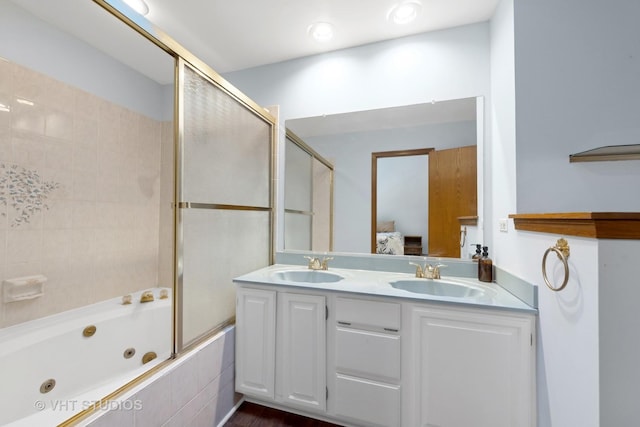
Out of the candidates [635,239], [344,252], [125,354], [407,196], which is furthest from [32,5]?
[635,239]

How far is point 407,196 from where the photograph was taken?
1798 millimetres

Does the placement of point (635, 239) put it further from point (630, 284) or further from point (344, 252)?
point (344, 252)

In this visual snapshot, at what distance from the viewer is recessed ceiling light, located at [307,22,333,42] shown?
1.69 meters

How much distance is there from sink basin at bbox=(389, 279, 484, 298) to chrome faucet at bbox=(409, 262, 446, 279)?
30 millimetres

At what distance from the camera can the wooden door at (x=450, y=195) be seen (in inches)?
65.8

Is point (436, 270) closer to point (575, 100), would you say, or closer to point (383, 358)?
point (383, 358)

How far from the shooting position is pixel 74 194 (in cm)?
184

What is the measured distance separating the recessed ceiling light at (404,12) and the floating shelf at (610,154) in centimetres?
119

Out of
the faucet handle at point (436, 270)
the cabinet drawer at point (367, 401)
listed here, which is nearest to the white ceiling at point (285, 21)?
the faucet handle at point (436, 270)

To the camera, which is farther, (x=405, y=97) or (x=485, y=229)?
(x=405, y=97)

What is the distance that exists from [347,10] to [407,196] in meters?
1.24

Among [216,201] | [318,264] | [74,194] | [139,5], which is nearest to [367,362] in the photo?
[318,264]

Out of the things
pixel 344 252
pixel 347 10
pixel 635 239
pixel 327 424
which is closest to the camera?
pixel 635 239

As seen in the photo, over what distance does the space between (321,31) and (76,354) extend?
262cm
